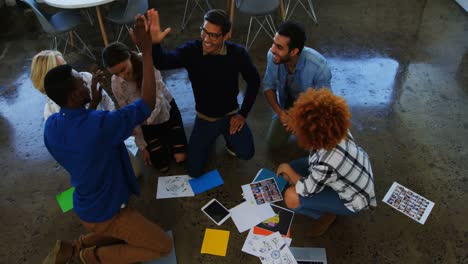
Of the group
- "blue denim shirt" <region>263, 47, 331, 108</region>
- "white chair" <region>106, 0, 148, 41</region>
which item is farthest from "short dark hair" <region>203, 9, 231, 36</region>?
"white chair" <region>106, 0, 148, 41</region>

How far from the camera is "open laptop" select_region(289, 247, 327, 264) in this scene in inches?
91.7

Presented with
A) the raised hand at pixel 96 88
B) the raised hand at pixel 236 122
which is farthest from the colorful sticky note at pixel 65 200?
the raised hand at pixel 236 122

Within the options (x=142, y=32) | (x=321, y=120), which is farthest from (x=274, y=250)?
(x=142, y=32)

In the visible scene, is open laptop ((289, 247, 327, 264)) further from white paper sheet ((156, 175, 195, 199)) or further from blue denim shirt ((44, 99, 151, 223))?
blue denim shirt ((44, 99, 151, 223))

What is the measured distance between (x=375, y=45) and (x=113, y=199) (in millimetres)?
3790

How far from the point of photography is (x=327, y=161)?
1.83 m

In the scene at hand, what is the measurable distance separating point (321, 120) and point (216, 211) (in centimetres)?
127

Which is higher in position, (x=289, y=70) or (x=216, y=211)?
(x=289, y=70)

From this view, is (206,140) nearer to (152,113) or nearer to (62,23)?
(152,113)

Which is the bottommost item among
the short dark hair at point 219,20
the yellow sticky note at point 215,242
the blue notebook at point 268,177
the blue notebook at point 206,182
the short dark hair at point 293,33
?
the yellow sticky note at point 215,242

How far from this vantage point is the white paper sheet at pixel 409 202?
258 centimetres

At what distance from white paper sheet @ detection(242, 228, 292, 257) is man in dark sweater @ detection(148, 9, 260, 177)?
0.68 metres

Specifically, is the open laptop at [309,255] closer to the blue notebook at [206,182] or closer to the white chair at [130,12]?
the blue notebook at [206,182]

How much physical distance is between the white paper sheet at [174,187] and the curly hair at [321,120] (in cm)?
131
